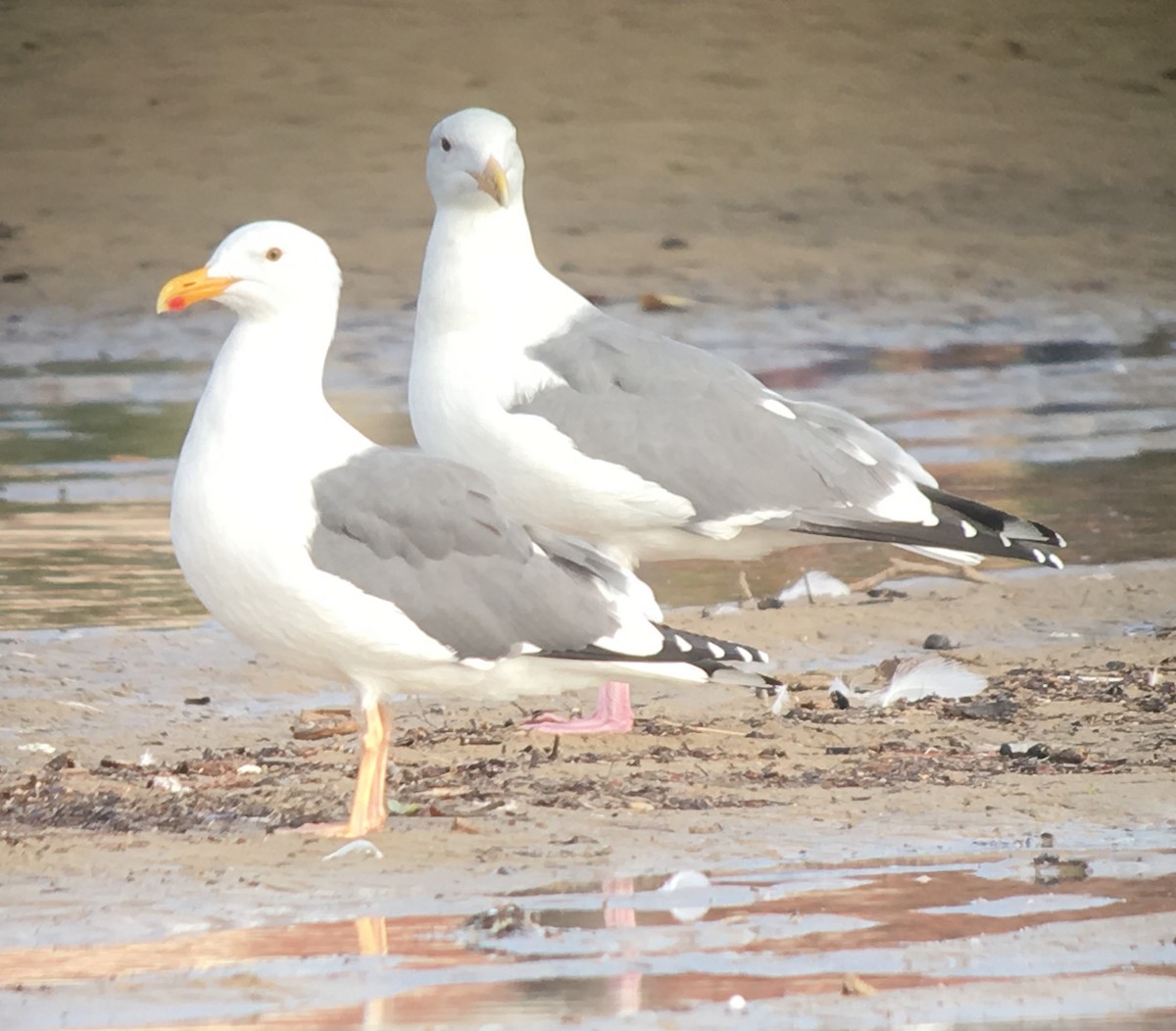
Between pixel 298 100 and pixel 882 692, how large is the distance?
11919 millimetres

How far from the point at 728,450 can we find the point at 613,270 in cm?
830

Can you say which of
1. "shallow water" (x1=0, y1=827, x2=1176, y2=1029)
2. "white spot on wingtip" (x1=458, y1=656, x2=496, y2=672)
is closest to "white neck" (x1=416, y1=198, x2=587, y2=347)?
"white spot on wingtip" (x1=458, y1=656, x2=496, y2=672)

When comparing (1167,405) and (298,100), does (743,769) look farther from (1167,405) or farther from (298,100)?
(298,100)

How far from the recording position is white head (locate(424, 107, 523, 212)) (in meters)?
8.21

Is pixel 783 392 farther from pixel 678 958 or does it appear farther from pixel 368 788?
pixel 678 958

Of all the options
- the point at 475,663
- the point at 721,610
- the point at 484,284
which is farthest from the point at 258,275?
the point at 721,610

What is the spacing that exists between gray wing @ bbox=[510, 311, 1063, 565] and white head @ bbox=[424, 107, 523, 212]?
0.49 meters

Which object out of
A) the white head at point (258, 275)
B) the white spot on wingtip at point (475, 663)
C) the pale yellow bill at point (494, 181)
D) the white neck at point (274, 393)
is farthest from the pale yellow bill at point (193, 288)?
the pale yellow bill at point (494, 181)

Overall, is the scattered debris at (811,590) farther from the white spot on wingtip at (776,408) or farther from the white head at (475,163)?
the white head at (475,163)

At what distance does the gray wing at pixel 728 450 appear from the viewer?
26.3 ft

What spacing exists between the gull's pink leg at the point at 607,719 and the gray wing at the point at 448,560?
3.24 feet

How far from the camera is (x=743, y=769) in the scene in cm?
684

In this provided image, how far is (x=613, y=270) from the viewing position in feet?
53.6

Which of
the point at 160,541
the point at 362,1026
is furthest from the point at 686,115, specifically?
the point at 362,1026
